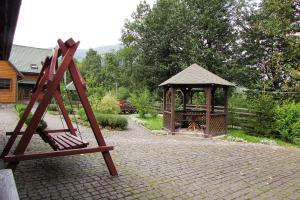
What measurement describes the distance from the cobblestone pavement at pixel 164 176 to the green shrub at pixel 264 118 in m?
4.12

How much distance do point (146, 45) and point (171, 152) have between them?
20.9 meters

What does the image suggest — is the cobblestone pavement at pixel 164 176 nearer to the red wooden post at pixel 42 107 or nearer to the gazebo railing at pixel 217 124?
→ the red wooden post at pixel 42 107

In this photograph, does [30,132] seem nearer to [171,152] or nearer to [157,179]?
[157,179]

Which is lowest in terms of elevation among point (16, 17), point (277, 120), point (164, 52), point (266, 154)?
point (266, 154)

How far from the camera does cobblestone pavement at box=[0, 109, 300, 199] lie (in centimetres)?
485

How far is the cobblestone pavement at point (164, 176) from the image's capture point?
4848 millimetres

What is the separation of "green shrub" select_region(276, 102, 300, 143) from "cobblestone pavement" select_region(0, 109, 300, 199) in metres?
3.52

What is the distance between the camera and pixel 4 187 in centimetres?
194

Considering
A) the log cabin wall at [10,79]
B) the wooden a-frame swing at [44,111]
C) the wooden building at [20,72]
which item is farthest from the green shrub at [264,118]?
the wooden building at [20,72]

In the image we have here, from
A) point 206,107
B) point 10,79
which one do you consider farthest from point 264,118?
point 10,79

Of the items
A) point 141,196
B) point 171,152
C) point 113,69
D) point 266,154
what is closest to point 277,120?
point 266,154

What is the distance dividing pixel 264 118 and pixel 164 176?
29.8 feet

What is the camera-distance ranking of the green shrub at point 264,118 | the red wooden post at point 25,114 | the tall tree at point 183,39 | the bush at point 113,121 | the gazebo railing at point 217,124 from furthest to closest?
the tall tree at point 183,39 < the bush at point 113,121 < the gazebo railing at point 217,124 < the green shrub at point 264,118 < the red wooden post at point 25,114

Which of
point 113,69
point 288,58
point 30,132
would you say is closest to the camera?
point 30,132
